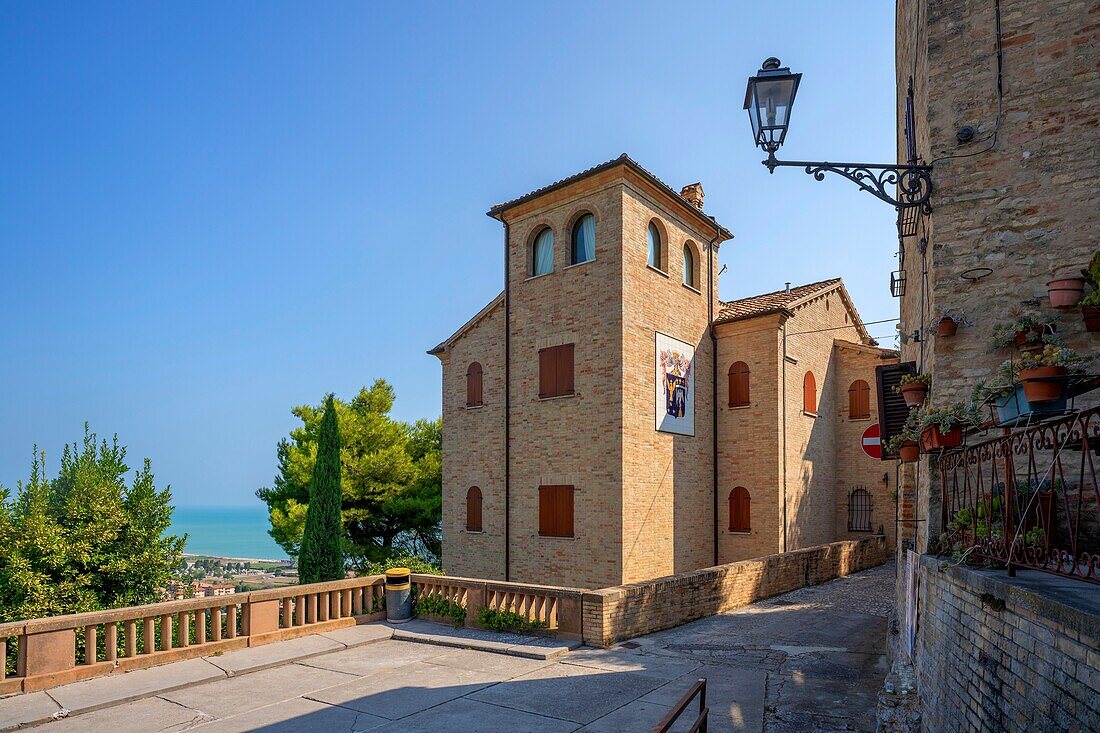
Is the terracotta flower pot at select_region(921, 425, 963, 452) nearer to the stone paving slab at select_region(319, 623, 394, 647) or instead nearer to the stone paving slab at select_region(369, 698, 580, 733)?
the stone paving slab at select_region(369, 698, 580, 733)

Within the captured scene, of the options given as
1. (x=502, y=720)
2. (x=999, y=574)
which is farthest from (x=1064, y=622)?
(x=502, y=720)

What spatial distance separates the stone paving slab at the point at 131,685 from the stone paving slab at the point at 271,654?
210mm

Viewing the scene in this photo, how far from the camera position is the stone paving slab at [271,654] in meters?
9.38

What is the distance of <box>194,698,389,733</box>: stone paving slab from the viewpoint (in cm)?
713

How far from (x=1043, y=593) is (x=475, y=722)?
5.68m

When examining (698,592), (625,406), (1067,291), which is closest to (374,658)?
(698,592)

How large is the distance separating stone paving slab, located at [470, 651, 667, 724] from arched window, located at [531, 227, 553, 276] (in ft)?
38.2

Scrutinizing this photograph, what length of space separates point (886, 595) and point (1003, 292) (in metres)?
11.3

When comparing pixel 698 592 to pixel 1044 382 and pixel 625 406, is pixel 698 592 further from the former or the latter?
pixel 1044 382

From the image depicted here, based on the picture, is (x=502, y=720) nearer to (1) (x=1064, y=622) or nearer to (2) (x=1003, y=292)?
(1) (x=1064, y=622)

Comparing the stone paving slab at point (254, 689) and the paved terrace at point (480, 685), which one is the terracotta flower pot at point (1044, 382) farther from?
the stone paving slab at point (254, 689)

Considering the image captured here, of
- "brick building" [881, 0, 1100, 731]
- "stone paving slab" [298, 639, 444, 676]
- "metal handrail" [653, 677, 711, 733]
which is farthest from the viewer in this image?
"stone paving slab" [298, 639, 444, 676]

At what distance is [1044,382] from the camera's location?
4801mm

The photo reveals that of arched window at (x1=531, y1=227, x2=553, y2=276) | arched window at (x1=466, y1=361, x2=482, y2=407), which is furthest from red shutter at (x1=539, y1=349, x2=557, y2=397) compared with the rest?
arched window at (x1=466, y1=361, x2=482, y2=407)
